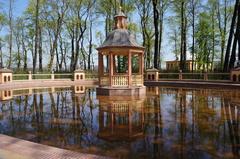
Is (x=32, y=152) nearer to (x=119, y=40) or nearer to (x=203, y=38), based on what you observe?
(x=119, y=40)

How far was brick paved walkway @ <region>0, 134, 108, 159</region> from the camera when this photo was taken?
4785 millimetres

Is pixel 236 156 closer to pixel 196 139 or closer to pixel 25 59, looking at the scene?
pixel 196 139

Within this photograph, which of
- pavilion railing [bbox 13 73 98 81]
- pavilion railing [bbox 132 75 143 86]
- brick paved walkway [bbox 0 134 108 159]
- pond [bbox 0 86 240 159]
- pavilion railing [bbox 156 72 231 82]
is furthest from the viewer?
pavilion railing [bbox 13 73 98 81]

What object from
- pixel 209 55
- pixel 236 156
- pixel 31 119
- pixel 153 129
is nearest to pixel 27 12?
pixel 209 55

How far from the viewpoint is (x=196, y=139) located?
21.1 ft

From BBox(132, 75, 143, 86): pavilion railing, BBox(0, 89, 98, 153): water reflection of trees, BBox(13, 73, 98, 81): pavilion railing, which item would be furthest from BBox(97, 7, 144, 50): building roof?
BBox(13, 73, 98, 81): pavilion railing

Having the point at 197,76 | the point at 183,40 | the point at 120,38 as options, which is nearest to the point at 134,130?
the point at 120,38

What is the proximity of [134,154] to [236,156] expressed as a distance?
2140 mm

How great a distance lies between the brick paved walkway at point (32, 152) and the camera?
4.79 metres

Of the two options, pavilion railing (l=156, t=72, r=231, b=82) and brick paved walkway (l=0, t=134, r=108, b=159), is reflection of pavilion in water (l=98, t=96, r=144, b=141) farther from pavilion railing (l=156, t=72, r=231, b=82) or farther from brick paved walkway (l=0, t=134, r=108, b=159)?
pavilion railing (l=156, t=72, r=231, b=82)

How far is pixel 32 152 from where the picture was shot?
4.99 metres

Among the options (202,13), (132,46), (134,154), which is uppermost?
(202,13)

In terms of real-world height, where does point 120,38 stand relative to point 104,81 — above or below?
above

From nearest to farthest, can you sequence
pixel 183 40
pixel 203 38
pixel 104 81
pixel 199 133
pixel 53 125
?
pixel 199 133
pixel 53 125
pixel 104 81
pixel 183 40
pixel 203 38
